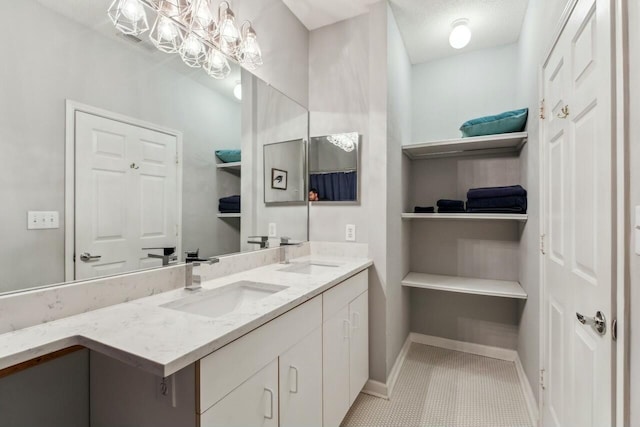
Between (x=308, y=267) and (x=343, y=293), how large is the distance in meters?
0.41

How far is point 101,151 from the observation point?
3.65 ft

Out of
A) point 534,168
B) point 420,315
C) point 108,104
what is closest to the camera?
point 108,104

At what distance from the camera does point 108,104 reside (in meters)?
1.13

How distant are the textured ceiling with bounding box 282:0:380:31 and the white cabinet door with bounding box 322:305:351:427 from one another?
2.05 m

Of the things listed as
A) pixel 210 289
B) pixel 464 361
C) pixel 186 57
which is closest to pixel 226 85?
pixel 186 57

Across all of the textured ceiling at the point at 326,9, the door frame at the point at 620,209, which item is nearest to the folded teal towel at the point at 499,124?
the textured ceiling at the point at 326,9

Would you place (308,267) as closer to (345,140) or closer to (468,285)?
(345,140)

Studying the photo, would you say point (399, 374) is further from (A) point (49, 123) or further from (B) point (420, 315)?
(A) point (49, 123)

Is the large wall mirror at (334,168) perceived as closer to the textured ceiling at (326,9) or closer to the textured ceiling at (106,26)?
the textured ceiling at (326,9)

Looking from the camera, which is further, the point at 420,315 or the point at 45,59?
the point at 420,315

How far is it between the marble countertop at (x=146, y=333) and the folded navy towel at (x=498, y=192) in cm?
177

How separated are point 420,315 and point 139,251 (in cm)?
252

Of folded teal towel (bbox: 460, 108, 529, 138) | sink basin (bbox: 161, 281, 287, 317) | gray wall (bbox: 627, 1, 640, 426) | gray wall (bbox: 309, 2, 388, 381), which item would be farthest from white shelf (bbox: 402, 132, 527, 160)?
sink basin (bbox: 161, 281, 287, 317)

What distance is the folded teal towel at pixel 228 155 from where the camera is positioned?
164cm
